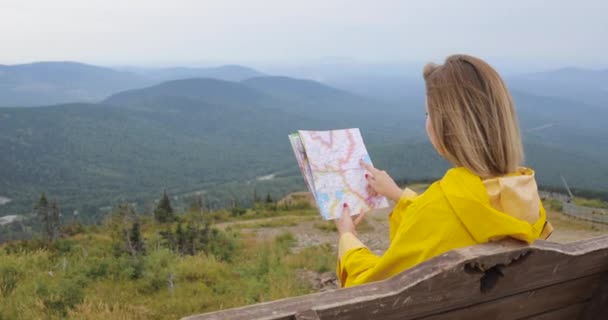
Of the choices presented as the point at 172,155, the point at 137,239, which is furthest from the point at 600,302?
the point at 172,155

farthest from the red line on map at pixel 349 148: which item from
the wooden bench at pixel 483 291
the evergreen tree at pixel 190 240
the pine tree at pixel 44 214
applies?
the pine tree at pixel 44 214

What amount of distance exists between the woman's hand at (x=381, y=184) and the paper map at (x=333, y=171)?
3 cm

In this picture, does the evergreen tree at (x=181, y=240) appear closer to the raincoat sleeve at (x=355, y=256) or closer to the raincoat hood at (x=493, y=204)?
the raincoat sleeve at (x=355, y=256)

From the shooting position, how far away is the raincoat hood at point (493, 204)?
4.24 feet

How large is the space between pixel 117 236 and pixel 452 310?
7.25 m

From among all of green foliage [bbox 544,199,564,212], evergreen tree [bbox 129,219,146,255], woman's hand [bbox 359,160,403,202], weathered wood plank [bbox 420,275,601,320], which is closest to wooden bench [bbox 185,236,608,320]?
weathered wood plank [bbox 420,275,601,320]

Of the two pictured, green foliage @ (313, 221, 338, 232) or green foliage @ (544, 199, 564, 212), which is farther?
green foliage @ (544, 199, 564, 212)

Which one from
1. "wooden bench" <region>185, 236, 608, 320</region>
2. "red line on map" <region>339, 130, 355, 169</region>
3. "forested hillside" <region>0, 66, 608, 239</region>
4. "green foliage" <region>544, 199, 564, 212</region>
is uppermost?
"red line on map" <region>339, 130, 355, 169</region>

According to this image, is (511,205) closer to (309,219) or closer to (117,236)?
(117,236)

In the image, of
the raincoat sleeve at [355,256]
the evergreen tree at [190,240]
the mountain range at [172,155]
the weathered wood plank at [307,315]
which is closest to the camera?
the weathered wood plank at [307,315]

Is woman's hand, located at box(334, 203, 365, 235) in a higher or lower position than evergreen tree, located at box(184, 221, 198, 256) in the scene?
higher

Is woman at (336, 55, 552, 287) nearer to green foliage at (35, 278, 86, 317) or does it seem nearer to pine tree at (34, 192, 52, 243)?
green foliage at (35, 278, 86, 317)

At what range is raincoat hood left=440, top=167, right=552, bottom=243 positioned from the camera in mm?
1293

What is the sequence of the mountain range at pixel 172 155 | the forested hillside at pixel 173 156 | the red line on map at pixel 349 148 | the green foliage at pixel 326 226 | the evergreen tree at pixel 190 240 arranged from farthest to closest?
the mountain range at pixel 172 155 < the forested hillside at pixel 173 156 < the green foliage at pixel 326 226 < the evergreen tree at pixel 190 240 < the red line on map at pixel 349 148
